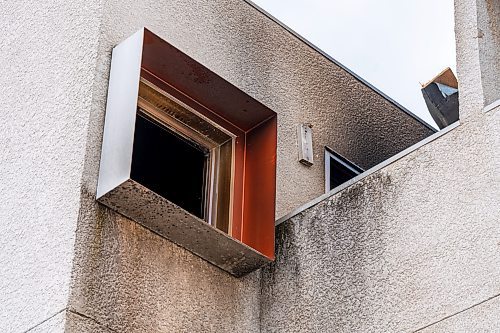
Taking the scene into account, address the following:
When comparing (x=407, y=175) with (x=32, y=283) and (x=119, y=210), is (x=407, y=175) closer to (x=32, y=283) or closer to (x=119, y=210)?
(x=119, y=210)

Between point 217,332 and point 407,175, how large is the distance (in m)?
1.58

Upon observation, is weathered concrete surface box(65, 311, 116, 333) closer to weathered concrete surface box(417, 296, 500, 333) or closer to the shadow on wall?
weathered concrete surface box(417, 296, 500, 333)

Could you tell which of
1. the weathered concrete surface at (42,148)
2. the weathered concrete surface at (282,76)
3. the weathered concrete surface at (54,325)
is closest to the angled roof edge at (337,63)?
the weathered concrete surface at (282,76)

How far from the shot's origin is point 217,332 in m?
7.07

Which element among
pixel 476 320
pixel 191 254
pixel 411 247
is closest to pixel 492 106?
pixel 411 247

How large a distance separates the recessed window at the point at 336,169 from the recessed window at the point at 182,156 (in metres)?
1.26

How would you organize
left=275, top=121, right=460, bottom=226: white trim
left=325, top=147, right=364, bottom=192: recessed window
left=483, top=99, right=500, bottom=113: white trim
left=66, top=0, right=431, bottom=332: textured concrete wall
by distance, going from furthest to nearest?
left=325, top=147, right=364, bottom=192: recessed window < left=275, top=121, right=460, bottom=226: white trim < left=483, top=99, right=500, bottom=113: white trim < left=66, top=0, right=431, bottom=332: textured concrete wall

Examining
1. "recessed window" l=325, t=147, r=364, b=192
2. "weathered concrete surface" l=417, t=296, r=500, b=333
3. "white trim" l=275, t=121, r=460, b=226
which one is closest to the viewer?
"weathered concrete surface" l=417, t=296, r=500, b=333

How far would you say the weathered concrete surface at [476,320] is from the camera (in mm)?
6086

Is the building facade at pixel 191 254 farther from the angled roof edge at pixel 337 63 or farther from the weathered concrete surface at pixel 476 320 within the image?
the angled roof edge at pixel 337 63

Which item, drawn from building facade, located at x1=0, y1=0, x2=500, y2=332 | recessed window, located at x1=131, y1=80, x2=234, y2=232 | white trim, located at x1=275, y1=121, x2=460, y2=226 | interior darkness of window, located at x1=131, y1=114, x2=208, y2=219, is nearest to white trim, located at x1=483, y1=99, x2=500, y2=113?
building facade, located at x1=0, y1=0, x2=500, y2=332

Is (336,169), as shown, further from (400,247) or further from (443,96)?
(400,247)

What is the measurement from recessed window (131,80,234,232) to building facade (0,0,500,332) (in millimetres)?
470

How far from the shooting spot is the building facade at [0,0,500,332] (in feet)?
21.1
